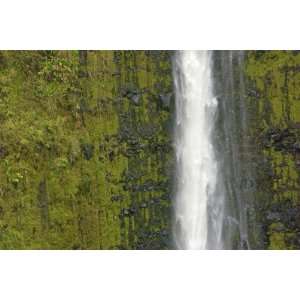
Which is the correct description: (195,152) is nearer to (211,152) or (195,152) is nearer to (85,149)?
(211,152)

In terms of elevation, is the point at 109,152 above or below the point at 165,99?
below

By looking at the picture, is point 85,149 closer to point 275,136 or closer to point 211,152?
point 211,152

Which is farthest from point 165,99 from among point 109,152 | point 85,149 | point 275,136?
point 275,136

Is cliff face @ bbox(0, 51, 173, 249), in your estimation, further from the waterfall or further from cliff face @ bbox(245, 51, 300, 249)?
cliff face @ bbox(245, 51, 300, 249)

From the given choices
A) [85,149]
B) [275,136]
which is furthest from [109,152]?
[275,136]

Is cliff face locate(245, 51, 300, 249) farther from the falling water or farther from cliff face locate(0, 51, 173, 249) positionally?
cliff face locate(0, 51, 173, 249)

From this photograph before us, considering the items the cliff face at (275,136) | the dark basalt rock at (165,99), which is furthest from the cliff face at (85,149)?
the cliff face at (275,136)

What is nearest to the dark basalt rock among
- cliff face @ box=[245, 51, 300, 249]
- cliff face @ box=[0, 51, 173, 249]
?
cliff face @ box=[0, 51, 173, 249]
